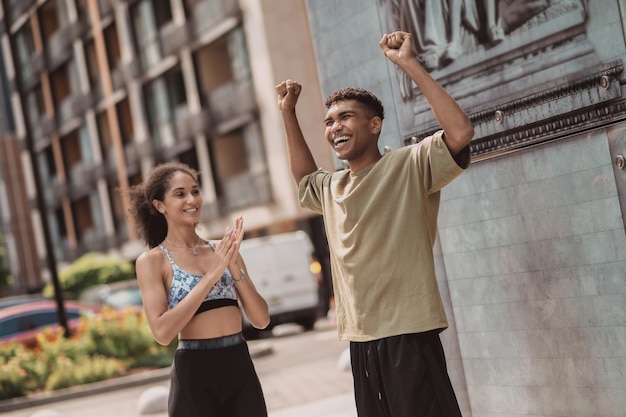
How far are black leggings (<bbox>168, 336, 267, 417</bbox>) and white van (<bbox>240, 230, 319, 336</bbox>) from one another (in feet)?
50.6

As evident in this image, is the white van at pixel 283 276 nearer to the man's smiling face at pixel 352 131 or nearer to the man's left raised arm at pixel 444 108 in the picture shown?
the man's smiling face at pixel 352 131

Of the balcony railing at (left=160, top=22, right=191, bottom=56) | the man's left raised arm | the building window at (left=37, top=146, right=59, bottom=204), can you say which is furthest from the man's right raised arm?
the building window at (left=37, top=146, right=59, bottom=204)

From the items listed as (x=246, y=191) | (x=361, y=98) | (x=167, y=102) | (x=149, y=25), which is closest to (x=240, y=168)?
(x=246, y=191)

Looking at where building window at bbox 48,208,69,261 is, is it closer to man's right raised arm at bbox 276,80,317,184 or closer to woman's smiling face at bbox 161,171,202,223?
woman's smiling face at bbox 161,171,202,223

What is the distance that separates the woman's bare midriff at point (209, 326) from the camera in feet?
14.4

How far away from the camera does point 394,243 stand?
385 centimetres

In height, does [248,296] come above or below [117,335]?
above

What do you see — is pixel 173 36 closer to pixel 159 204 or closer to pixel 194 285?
pixel 159 204

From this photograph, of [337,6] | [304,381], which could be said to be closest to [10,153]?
[304,381]

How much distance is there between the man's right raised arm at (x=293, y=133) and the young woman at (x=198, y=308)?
368 mm

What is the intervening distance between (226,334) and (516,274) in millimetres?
1556

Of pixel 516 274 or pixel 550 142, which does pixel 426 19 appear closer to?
pixel 550 142

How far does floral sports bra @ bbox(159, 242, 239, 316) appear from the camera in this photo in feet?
14.4

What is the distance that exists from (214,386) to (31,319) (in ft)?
50.1
